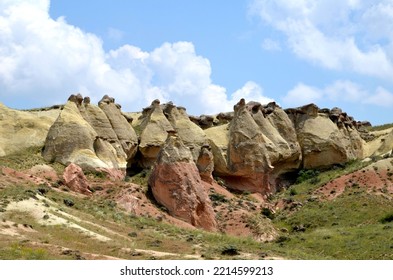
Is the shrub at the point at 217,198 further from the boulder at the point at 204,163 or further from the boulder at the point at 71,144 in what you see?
the boulder at the point at 71,144

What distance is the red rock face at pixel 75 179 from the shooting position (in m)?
50.2

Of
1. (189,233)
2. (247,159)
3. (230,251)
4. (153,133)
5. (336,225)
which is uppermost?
(153,133)

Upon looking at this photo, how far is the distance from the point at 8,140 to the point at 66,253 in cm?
3498

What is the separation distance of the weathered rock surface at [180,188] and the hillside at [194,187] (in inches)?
3.7

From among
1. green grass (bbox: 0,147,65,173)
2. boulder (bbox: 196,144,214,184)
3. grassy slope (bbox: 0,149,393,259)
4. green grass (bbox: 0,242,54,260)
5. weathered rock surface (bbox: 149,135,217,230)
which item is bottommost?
green grass (bbox: 0,242,54,260)

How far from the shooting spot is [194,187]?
53.2m

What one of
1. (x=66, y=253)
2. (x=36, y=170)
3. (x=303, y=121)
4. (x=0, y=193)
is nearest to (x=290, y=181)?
(x=303, y=121)

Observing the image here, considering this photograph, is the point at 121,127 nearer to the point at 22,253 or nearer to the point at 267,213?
the point at 267,213

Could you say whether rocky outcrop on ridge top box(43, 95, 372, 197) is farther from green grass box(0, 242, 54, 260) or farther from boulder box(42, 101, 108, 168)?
green grass box(0, 242, 54, 260)

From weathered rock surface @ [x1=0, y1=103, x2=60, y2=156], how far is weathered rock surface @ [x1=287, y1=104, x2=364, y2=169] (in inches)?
1309

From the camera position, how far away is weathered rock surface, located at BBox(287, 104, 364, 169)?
8262 cm

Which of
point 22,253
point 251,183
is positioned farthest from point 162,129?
point 22,253

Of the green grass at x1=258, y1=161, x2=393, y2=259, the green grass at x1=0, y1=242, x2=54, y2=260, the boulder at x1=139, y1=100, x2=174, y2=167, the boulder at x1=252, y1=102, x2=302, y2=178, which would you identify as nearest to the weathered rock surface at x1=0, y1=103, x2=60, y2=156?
the boulder at x1=139, y1=100, x2=174, y2=167

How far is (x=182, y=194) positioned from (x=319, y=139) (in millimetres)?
35311
